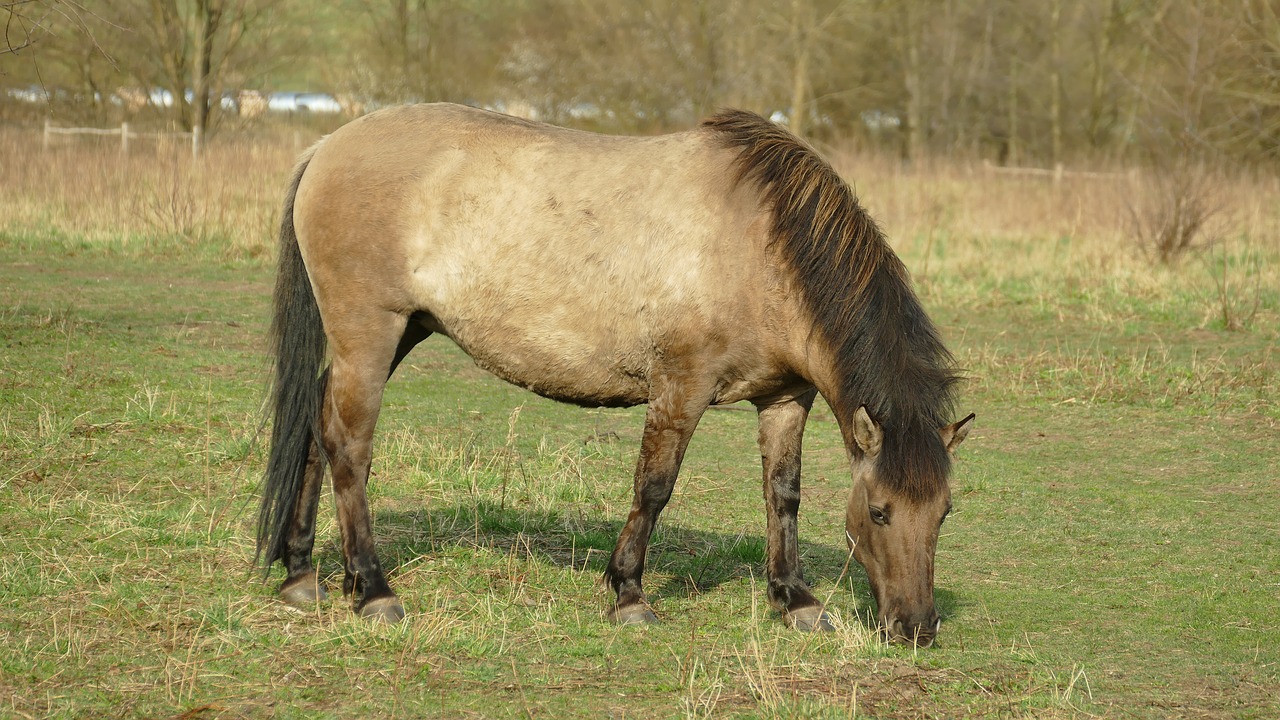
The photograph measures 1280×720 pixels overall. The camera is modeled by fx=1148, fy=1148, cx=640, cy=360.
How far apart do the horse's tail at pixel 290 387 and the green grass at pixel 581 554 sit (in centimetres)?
32

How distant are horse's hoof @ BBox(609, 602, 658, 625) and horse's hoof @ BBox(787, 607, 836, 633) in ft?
1.87

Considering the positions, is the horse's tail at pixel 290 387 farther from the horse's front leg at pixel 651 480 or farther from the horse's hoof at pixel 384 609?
the horse's front leg at pixel 651 480

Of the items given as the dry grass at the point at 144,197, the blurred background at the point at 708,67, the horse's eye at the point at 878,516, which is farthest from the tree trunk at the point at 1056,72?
the horse's eye at the point at 878,516

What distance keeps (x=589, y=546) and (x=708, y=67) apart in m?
24.9

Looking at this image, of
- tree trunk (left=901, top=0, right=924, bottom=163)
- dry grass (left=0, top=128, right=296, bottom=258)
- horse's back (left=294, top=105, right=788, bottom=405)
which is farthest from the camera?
tree trunk (left=901, top=0, right=924, bottom=163)

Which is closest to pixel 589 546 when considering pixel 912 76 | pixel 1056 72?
pixel 912 76

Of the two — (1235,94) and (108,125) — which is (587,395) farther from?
(108,125)

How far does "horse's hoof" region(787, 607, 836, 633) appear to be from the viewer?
4629mm

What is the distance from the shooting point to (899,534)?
4.15m

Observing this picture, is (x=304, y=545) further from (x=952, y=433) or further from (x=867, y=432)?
(x=952, y=433)

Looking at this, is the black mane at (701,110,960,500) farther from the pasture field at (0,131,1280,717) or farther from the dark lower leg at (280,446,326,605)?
the dark lower leg at (280,446,326,605)

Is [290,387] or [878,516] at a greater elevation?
[290,387]

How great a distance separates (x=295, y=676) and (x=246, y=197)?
14.0 meters

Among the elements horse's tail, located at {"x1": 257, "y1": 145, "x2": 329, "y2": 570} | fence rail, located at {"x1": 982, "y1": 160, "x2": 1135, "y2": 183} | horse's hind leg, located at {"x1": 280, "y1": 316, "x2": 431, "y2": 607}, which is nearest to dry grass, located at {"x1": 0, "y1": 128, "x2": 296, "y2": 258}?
horse's tail, located at {"x1": 257, "y1": 145, "x2": 329, "y2": 570}
